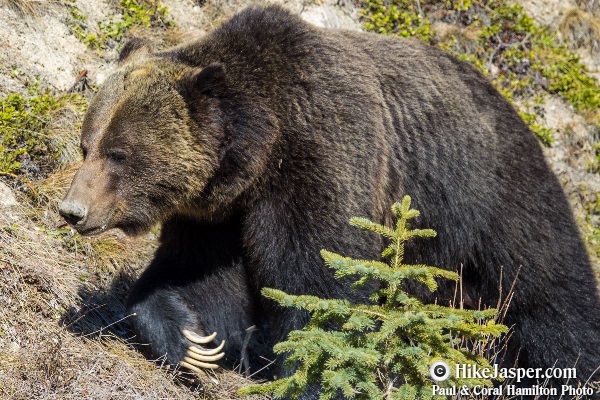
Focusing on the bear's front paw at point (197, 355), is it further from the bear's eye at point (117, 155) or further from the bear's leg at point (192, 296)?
the bear's eye at point (117, 155)

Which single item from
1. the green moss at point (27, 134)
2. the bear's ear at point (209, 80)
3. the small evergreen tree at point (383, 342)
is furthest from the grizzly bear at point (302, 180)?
the green moss at point (27, 134)

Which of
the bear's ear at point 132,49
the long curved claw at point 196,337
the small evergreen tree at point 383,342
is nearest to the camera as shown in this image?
the small evergreen tree at point 383,342

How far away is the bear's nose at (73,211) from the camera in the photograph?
466 centimetres

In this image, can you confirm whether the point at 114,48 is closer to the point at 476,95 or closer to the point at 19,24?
the point at 19,24

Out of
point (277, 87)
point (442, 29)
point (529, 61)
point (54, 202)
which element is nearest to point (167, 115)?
point (277, 87)

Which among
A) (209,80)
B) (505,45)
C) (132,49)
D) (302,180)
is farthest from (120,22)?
(505,45)

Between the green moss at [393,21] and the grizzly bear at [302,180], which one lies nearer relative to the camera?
the grizzly bear at [302,180]

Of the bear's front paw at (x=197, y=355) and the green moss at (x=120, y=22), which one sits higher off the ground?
the green moss at (x=120, y=22)

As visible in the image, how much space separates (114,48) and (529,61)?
5.30 metres

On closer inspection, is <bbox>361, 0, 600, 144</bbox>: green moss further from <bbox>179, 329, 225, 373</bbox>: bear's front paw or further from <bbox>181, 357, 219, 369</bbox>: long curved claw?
<bbox>181, 357, 219, 369</bbox>: long curved claw

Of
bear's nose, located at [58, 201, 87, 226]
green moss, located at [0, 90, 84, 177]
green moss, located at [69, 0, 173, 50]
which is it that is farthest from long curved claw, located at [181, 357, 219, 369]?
green moss, located at [69, 0, 173, 50]

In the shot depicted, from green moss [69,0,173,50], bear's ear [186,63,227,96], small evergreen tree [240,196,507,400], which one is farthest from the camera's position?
green moss [69,0,173,50]

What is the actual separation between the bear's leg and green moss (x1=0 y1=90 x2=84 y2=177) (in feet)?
5.81

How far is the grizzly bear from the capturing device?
490 cm
